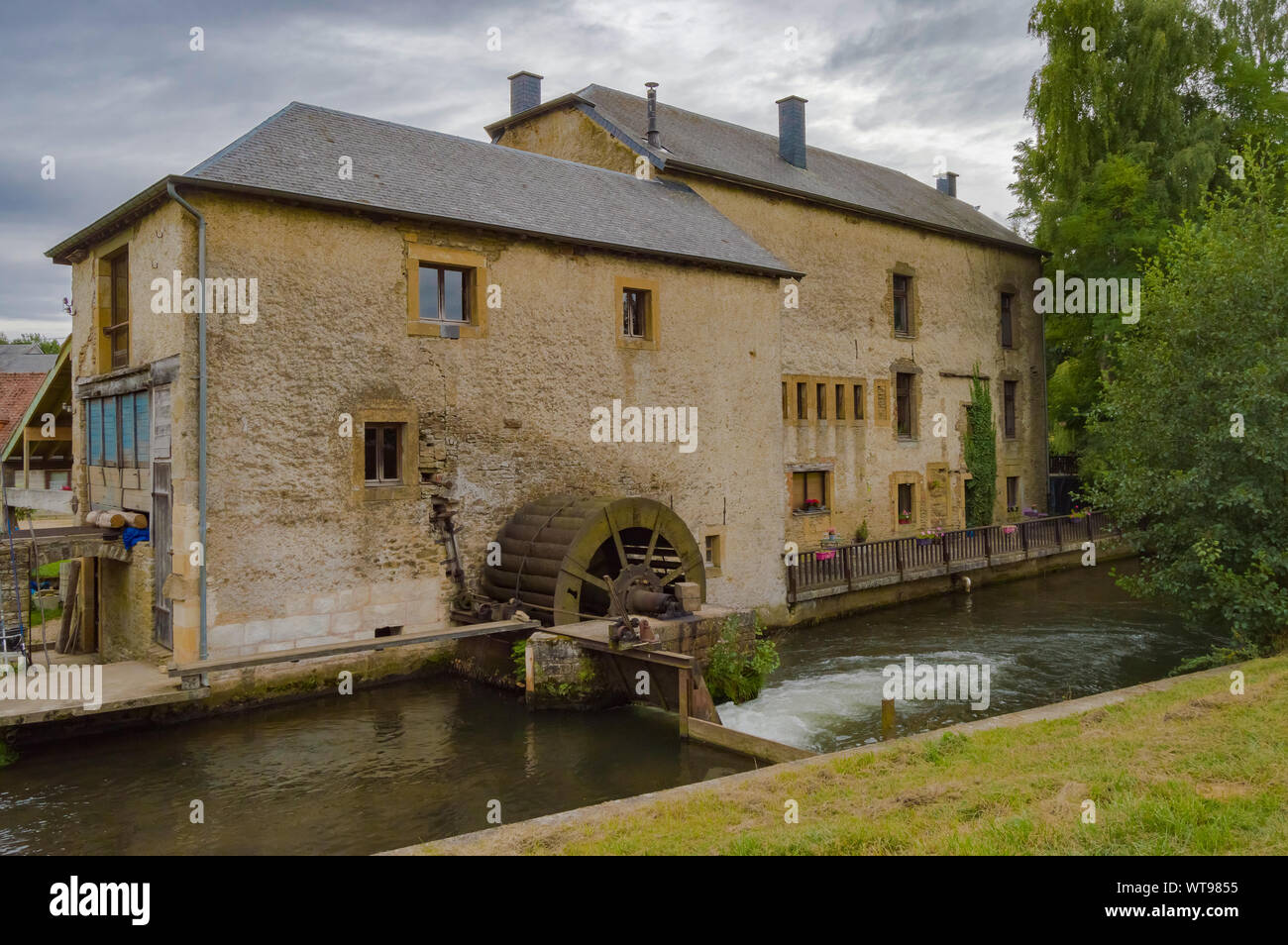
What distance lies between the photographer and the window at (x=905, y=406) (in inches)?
909

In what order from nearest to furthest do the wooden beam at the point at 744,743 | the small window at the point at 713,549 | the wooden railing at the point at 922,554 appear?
the wooden beam at the point at 744,743 → the small window at the point at 713,549 → the wooden railing at the point at 922,554

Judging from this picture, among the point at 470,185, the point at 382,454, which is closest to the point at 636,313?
the point at 470,185

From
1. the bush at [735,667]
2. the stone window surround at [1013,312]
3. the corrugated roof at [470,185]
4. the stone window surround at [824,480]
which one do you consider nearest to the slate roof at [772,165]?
the stone window surround at [1013,312]

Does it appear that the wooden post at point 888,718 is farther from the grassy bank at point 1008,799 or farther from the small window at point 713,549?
the small window at point 713,549

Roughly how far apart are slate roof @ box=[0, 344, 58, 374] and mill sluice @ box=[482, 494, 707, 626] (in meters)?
36.4

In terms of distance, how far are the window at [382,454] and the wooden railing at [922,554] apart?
793cm

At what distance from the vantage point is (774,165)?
21516mm

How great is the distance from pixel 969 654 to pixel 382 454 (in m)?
9.86

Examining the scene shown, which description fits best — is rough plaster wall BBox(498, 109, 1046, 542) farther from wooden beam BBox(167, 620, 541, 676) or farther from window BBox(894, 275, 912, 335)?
wooden beam BBox(167, 620, 541, 676)

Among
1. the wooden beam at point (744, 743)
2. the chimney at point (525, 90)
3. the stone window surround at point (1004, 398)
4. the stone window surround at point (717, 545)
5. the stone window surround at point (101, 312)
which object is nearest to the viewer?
the wooden beam at point (744, 743)

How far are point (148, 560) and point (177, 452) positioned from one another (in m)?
1.81

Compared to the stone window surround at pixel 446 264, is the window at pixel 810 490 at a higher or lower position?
lower

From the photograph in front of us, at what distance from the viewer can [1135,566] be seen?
24.9 metres

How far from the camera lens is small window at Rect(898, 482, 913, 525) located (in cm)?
2262
